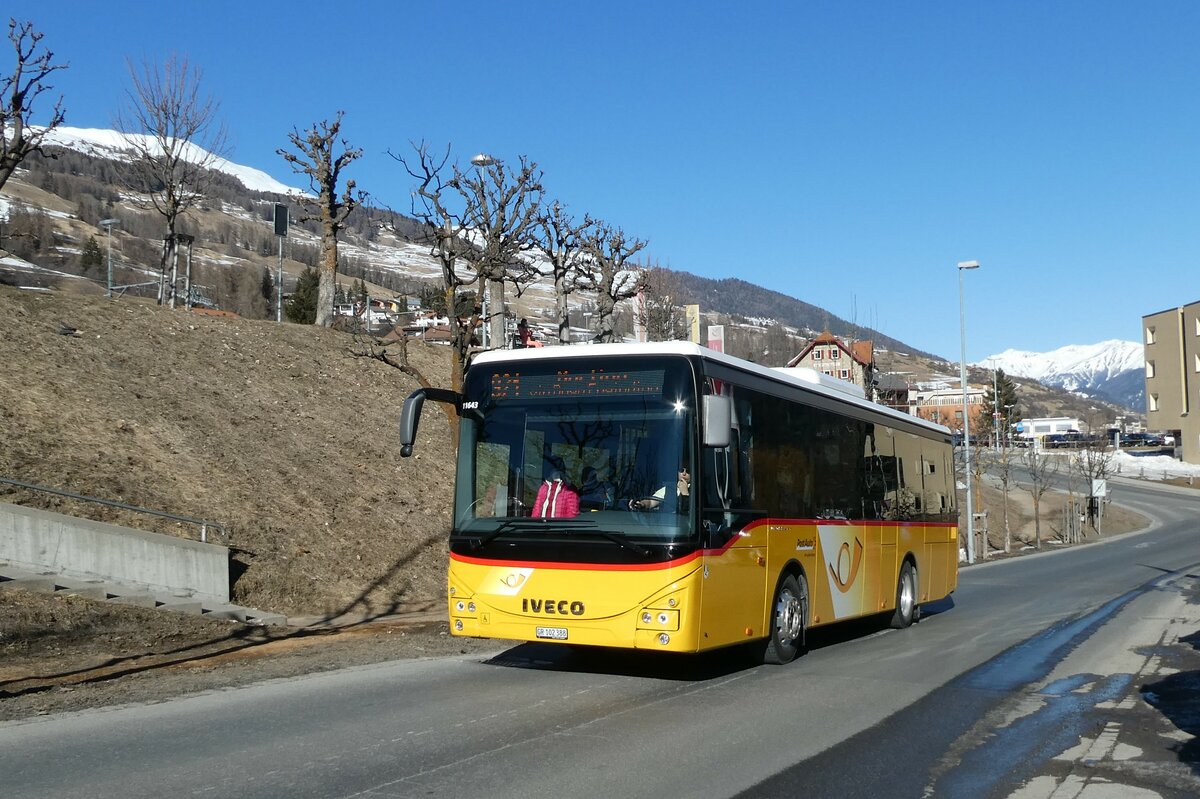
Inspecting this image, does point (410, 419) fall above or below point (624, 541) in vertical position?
above

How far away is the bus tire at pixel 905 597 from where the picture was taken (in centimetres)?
1662

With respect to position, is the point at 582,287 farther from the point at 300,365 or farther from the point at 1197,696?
the point at 1197,696

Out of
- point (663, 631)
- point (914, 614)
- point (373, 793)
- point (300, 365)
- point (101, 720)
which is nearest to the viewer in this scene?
point (373, 793)

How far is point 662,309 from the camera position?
5725 centimetres

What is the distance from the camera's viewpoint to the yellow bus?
1007cm

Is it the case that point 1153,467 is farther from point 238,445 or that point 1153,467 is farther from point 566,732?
point 566,732

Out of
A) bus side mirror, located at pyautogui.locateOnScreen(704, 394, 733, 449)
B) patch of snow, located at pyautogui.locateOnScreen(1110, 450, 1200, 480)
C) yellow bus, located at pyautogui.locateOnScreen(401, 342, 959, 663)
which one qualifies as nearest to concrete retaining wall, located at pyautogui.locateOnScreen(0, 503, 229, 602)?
yellow bus, located at pyautogui.locateOnScreen(401, 342, 959, 663)

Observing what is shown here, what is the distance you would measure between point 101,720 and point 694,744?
14.9 ft

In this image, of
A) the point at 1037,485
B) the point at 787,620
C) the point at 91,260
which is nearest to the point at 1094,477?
the point at 1037,485

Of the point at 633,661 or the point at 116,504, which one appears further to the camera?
the point at 116,504

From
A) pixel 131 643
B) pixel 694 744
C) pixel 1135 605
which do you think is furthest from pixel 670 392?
pixel 1135 605

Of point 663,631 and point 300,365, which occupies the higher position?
point 300,365

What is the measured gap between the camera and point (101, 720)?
8.60m

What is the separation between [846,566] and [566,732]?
22.0 ft
